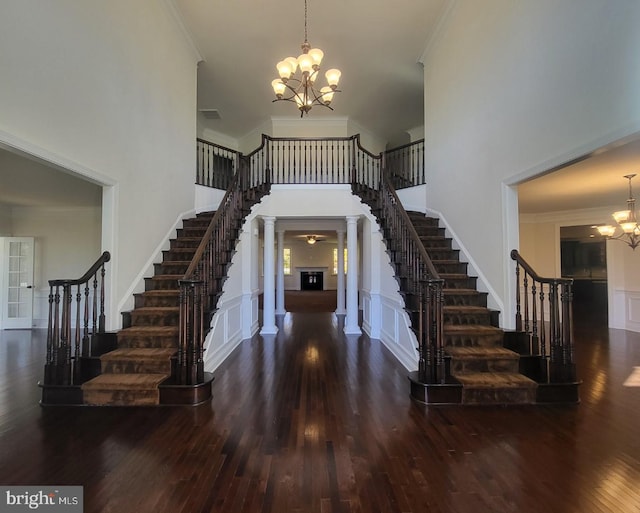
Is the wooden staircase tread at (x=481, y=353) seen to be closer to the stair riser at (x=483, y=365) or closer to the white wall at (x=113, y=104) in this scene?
the stair riser at (x=483, y=365)

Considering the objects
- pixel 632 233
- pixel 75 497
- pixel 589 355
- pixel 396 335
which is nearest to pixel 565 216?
pixel 632 233

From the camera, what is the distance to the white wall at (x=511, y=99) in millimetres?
2488

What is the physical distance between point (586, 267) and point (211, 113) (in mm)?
12352

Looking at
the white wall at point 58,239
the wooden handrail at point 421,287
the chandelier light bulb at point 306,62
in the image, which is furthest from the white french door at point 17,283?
the wooden handrail at point 421,287

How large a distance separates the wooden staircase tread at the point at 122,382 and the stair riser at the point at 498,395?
3.07 metres

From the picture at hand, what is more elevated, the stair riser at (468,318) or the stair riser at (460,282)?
the stair riser at (460,282)

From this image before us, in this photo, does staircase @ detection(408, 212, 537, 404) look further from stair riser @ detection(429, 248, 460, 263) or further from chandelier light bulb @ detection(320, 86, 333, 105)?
chandelier light bulb @ detection(320, 86, 333, 105)

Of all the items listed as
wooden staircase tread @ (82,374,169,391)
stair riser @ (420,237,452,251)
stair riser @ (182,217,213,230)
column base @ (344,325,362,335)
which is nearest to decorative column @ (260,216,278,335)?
stair riser @ (182,217,213,230)

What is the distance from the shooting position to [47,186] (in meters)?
4.99

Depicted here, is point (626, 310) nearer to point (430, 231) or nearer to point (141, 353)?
point (430, 231)

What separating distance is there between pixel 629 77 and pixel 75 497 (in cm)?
464

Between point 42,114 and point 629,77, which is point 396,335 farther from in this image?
point 42,114

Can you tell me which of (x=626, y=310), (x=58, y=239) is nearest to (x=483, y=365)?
(x=626, y=310)

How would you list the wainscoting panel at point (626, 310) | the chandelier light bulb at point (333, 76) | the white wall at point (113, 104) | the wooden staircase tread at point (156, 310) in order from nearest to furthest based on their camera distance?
the white wall at point (113, 104), the wooden staircase tread at point (156, 310), the chandelier light bulb at point (333, 76), the wainscoting panel at point (626, 310)
